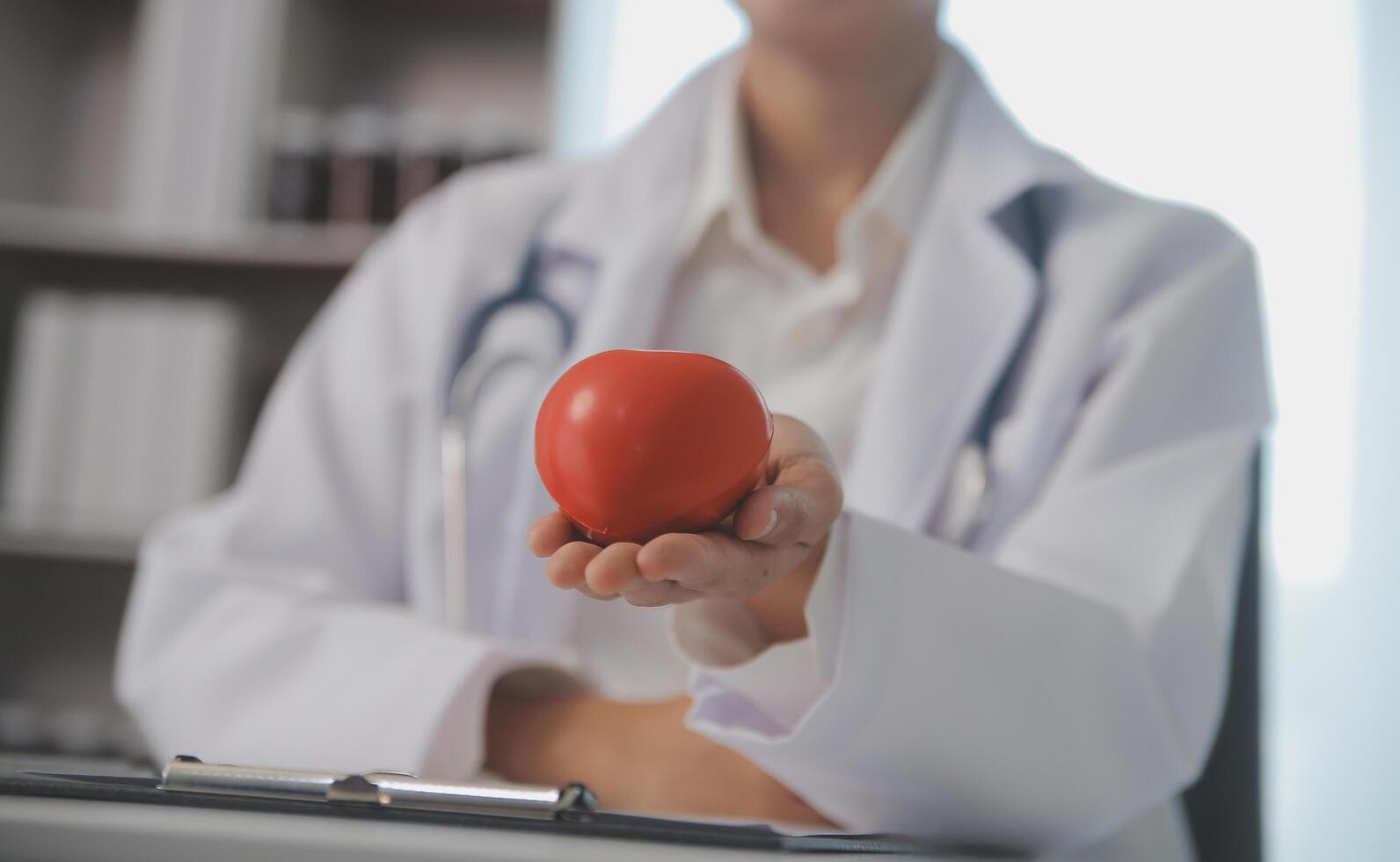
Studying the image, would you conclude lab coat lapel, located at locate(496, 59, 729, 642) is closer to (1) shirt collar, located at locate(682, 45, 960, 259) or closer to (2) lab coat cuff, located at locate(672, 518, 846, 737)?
(1) shirt collar, located at locate(682, 45, 960, 259)

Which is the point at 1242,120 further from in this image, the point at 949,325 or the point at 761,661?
the point at 761,661

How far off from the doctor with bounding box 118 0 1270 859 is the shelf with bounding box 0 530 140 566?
771 mm

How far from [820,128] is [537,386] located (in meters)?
0.35

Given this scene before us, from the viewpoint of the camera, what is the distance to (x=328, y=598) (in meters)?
0.93

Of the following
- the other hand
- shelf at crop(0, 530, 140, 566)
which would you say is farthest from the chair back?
shelf at crop(0, 530, 140, 566)

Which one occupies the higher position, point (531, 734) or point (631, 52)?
point (631, 52)

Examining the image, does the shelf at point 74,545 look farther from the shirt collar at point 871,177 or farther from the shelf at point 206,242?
the shirt collar at point 871,177

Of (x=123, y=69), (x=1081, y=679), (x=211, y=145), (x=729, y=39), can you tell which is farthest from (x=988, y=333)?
(x=123, y=69)

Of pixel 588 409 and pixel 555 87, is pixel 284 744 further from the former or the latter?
pixel 555 87

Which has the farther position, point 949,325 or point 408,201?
point 408,201

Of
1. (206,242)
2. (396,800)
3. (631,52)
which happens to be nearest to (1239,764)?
(396,800)

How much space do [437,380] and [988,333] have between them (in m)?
0.47

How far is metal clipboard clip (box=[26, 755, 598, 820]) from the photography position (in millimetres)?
375

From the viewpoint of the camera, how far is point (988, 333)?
890 millimetres
